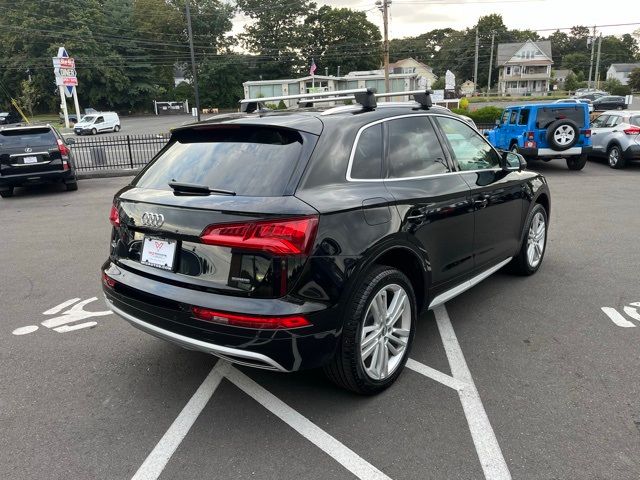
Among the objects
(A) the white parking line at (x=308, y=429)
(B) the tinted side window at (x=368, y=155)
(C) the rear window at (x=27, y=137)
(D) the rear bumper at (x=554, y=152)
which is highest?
(B) the tinted side window at (x=368, y=155)

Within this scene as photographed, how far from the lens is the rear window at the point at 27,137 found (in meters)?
11.5

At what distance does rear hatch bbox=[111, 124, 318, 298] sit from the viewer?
269cm

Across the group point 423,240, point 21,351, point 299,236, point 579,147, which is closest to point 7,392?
point 21,351

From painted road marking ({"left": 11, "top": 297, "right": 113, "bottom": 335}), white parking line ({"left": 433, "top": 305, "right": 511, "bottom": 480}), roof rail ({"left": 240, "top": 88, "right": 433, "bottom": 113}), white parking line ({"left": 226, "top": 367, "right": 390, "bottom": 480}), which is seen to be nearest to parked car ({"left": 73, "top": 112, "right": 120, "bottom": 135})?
painted road marking ({"left": 11, "top": 297, "right": 113, "bottom": 335})

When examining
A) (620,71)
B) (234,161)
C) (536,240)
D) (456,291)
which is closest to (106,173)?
(536,240)

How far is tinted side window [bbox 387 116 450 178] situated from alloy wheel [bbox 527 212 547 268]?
1895mm

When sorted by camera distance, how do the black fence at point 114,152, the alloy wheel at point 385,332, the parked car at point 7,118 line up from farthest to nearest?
the parked car at point 7,118
the black fence at point 114,152
the alloy wheel at point 385,332

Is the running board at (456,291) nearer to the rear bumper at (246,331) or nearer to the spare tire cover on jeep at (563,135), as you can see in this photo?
the rear bumper at (246,331)

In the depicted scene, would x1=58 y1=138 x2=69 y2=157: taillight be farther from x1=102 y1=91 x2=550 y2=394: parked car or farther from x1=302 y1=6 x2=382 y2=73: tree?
x1=302 y1=6 x2=382 y2=73: tree

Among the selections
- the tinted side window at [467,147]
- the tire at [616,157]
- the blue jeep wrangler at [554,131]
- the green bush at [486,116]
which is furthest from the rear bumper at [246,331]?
the green bush at [486,116]

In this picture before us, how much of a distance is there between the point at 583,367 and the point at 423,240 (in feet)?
4.67

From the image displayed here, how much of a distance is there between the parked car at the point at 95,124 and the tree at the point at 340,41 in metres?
48.4

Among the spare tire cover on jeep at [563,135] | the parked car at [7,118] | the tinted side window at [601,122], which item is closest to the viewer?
the spare tire cover on jeep at [563,135]

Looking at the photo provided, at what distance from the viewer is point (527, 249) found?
17.4 feet
